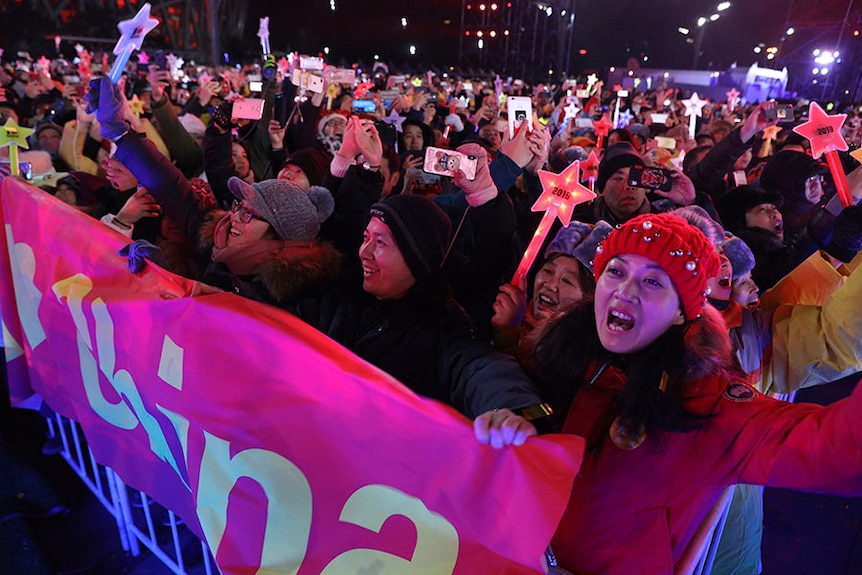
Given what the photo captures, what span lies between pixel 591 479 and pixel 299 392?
82 cm

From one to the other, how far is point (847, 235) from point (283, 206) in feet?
7.53

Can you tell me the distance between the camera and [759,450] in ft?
4.31

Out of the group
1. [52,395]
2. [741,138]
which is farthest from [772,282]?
[52,395]

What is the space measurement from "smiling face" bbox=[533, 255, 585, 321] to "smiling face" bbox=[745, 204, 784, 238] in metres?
1.74

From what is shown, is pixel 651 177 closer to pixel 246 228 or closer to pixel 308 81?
pixel 246 228

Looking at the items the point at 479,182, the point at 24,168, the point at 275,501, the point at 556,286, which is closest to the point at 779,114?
the point at 479,182

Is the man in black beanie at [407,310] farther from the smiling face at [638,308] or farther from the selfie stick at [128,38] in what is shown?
the selfie stick at [128,38]

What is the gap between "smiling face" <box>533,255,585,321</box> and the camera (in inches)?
92.8

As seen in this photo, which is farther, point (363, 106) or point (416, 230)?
point (363, 106)

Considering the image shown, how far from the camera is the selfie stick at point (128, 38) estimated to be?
2.89 m

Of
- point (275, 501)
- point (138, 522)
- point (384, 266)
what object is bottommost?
point (138, 522)

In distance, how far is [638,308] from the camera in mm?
1559

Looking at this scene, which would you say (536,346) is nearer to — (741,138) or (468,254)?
(468,254)

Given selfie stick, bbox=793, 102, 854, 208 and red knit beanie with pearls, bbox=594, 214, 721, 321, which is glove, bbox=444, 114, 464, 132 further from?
red knit beanie with pearls, bbox=594, 214, 721, 321
